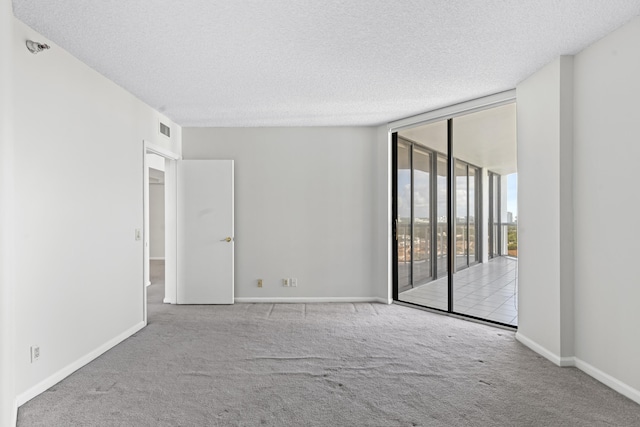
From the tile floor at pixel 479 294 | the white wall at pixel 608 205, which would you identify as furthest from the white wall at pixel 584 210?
the tile floor at pixel 479 294

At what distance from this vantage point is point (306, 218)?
5.46 metres

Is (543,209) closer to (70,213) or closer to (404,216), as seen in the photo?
(404,216)

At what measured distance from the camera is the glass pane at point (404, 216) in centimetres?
560

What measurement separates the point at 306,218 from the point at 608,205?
11.5ft

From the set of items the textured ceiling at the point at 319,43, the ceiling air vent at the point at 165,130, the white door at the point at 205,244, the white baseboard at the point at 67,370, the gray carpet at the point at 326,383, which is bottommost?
the gray carpet at the point at 326,383

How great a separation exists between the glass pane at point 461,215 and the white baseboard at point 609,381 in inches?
148

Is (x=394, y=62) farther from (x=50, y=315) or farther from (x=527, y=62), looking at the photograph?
(x=50, y=315)

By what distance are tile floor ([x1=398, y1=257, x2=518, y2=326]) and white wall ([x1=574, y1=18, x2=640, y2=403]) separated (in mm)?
1385

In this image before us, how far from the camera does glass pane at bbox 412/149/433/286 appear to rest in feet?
19.4

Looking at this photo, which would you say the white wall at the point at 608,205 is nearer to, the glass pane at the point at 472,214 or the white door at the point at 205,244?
the white door at the point at 205,244

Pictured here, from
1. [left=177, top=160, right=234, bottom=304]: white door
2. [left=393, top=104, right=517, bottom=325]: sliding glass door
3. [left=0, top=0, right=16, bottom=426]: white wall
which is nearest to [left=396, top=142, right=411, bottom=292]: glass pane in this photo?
[left=393, top=104, right=517, bottom=325]: sliding glass door

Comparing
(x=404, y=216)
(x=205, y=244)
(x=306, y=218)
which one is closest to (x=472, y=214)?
(x=404, y=216)

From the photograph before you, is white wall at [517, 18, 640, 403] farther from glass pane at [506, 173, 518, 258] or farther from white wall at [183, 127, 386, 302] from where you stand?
white wall at [183, 127, 386, 302]

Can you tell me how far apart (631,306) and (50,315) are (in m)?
4.09
